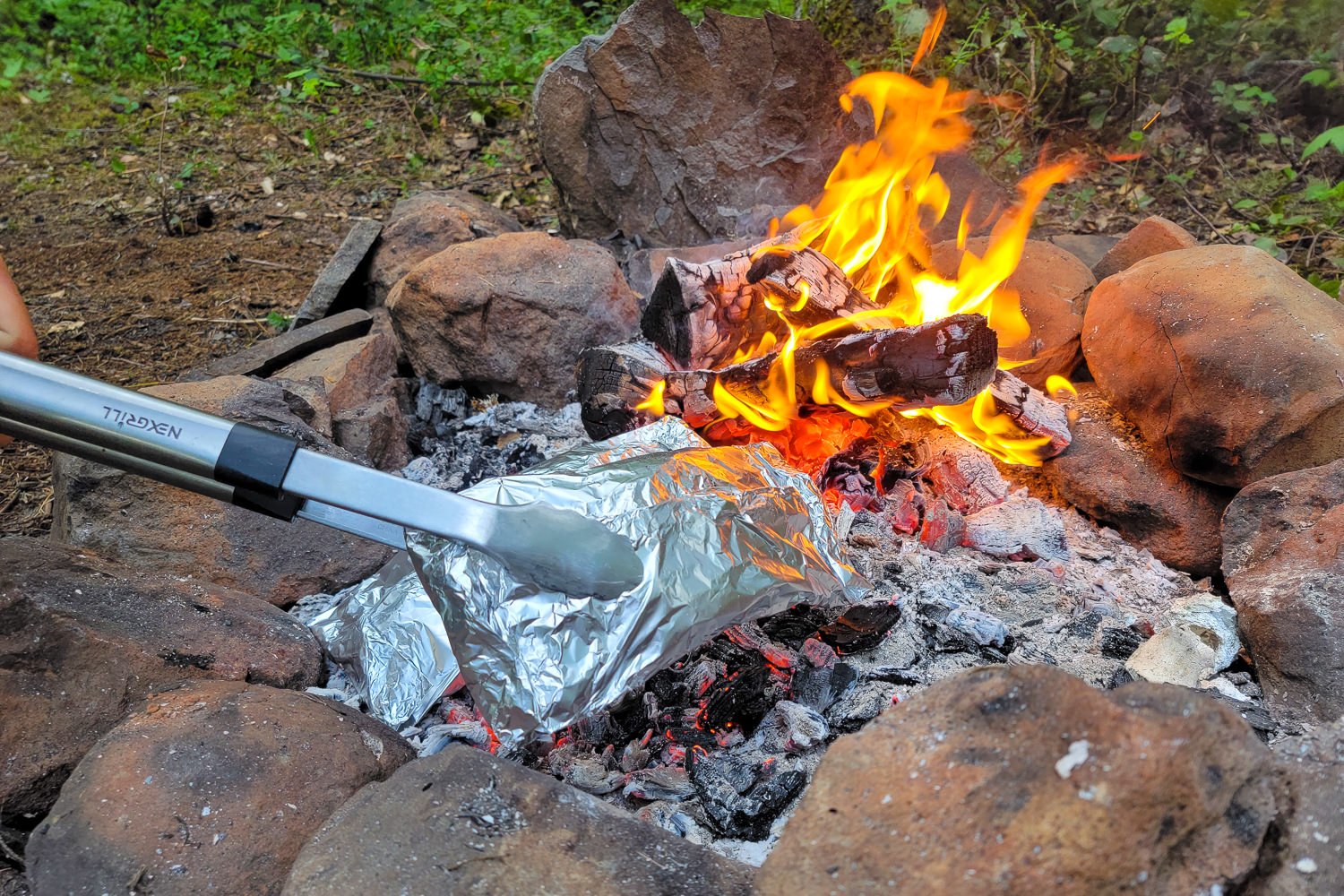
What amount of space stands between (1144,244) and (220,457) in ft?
8.83

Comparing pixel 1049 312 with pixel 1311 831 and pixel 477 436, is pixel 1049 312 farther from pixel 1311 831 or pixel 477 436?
pixel 1311 831

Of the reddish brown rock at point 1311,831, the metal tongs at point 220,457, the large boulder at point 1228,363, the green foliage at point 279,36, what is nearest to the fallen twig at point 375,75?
the green foliage at point 279,36

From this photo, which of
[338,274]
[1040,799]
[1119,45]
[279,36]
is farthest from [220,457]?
[279,36]

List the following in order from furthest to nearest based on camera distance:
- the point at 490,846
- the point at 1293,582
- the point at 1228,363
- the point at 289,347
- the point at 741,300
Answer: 1. the point at 289,347
2. the point at 741,300
3. the point at 1228,363
4. the point at 1293,582
5. the point at 490,846

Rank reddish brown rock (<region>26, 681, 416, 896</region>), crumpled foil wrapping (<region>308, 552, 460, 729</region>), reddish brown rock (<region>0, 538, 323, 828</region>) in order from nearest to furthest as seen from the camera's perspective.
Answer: reddish brown rock (<region>26, 681, 416, 896</region>)
reddish brown rock (<region>0, 538, 323, 828</region>)
crumpled foil wrapping (<region>308, 552, 460, 729</region>)

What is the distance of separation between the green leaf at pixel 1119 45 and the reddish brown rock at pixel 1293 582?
303cm

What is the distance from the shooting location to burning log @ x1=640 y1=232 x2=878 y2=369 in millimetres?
2471

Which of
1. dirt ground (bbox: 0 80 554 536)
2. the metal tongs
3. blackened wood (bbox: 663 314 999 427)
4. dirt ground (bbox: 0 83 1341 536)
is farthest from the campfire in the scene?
dirt ground (bbox: 0 80 554 536)

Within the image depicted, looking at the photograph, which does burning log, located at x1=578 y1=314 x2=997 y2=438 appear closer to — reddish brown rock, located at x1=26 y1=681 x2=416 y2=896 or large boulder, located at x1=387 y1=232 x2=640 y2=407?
large boulder, located at x1=387 y1=232 x2=640 y2=407

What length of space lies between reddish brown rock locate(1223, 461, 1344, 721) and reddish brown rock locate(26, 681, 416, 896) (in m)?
1.61

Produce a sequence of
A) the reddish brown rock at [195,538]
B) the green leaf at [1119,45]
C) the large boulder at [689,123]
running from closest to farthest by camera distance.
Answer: the reddish brown rock at [195,538] < the large boulder at [689,123] < the green leaf at [1119,45]

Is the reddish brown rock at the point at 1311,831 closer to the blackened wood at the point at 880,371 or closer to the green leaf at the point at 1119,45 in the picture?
the blackened wood at the point at 880,371

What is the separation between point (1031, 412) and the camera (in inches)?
94.6

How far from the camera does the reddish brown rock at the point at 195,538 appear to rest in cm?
200
